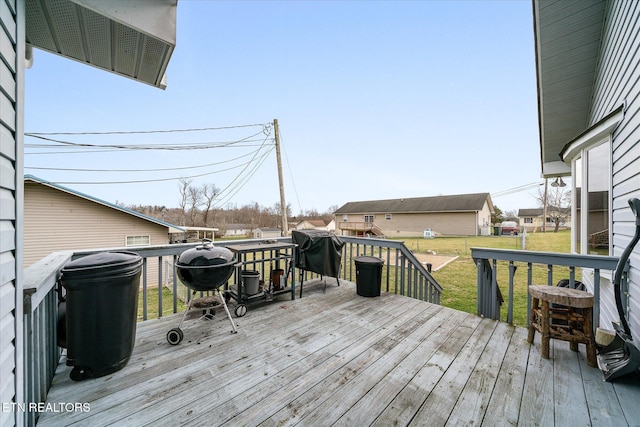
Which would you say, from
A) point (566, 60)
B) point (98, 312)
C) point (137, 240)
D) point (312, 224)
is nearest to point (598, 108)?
point (566, 60)

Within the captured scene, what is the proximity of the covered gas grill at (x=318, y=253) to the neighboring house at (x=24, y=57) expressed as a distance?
2895mm

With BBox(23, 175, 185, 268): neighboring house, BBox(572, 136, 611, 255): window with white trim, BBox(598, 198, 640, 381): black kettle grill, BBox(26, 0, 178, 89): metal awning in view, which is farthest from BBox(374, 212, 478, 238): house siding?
BBox(26, 0, 178, 89): metal awning

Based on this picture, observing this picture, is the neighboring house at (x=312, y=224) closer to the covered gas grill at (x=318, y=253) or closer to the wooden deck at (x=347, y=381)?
the covered gas grill at (x=318, y=253)

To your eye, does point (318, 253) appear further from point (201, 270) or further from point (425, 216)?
point (425, 216)

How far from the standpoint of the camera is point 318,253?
4.21 m

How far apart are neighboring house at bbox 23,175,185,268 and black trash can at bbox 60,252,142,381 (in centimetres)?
1018

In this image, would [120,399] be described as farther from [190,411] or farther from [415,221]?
[415,221]

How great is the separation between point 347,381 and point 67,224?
Result: 14597 mm

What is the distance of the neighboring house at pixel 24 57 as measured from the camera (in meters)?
1.10

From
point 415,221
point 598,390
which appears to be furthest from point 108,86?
point 415,221

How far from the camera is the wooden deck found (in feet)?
5.46

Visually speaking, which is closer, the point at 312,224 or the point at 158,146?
the point at 158,146

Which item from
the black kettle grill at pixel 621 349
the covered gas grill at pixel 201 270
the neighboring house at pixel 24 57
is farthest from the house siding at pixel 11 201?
the black kettle grill at pixel 621 349

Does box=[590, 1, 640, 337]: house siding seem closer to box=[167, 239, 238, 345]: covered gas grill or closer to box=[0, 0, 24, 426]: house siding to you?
box=[167, 239, 238, 345]: covered gas grill
